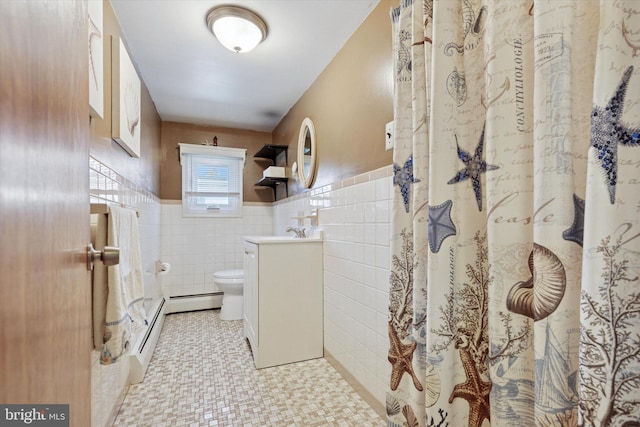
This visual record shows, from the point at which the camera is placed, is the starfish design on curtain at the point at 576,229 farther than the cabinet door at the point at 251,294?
No

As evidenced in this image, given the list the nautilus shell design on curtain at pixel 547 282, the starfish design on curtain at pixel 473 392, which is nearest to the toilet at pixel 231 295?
the starfish design on curtain at pixel 473 392

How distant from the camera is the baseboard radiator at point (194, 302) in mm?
3086

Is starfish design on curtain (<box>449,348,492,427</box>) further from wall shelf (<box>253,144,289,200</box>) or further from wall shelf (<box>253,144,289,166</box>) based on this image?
wall shelf (<box>253,144,289,166</box>)

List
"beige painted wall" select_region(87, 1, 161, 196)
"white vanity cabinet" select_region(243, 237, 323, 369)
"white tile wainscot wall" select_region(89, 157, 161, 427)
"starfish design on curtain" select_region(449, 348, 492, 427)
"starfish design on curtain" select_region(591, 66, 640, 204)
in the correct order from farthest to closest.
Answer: "white vanity cabinet" select_region(243, 237, 323, 369)
"beige painted wall" select_region(87, 1, 161, 196)
"white tile wainscot wall" select_region(89, 157, 161, 427)
"starfish design on curtain" select_region(449, 348, 492, 427)
"starfish design on curtain" select_region(591, 66, 640, 204)

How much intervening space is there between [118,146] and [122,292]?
3.01 ft

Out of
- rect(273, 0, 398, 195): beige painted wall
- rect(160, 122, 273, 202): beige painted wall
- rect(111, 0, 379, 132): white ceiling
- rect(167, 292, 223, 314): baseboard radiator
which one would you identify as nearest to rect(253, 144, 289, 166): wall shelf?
rect(160, 122, 273, 202): beige painted wall

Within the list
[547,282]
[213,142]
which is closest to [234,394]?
[547,282]

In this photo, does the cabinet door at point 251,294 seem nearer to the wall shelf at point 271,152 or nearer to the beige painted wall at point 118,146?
the beige painted wall at point 118,146

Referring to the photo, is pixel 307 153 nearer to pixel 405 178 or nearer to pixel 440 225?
pixel 405 178

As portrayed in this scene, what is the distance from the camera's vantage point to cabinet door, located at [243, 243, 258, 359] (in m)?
1.91

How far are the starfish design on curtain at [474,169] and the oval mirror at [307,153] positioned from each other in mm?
1586

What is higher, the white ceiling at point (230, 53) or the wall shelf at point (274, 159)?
Result: the white ceiling at point (230, 53)

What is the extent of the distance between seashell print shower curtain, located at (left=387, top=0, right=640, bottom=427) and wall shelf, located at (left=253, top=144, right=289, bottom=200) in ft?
7.13

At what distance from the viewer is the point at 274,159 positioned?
3641mm
